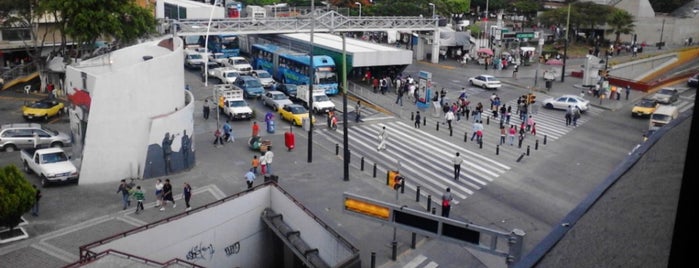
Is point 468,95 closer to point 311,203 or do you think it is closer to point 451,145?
point 451,145

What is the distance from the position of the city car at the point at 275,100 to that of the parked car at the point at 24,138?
13.3 meters

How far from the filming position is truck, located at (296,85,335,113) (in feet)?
130

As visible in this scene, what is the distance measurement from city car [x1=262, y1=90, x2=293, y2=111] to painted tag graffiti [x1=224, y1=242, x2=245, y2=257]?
19.3 m

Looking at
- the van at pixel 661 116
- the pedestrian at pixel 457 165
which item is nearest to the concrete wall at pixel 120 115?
the pedestrian at pixel 457 165

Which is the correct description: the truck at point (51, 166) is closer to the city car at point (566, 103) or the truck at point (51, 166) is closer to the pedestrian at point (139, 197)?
the pedestrian at point (139, 197)

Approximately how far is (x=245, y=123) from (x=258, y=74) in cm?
1099

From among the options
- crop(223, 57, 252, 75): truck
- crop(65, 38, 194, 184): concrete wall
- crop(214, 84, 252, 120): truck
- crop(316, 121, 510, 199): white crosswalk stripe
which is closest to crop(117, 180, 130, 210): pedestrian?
crop(65, 38, 194, 184): concrete wall

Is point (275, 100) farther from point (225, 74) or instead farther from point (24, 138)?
point (24, 138)

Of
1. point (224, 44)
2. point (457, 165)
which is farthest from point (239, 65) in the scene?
point (457, 165)

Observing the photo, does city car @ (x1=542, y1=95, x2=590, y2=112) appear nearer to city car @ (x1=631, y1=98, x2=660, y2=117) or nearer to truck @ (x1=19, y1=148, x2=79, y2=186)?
city car @ (x1=631, y1=98, x2=660, y2=117)

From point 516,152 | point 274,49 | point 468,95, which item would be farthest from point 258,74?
point 516,152

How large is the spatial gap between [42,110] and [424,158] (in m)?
21.3

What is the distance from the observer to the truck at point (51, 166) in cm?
2503

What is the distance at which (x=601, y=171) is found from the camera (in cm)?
3033
